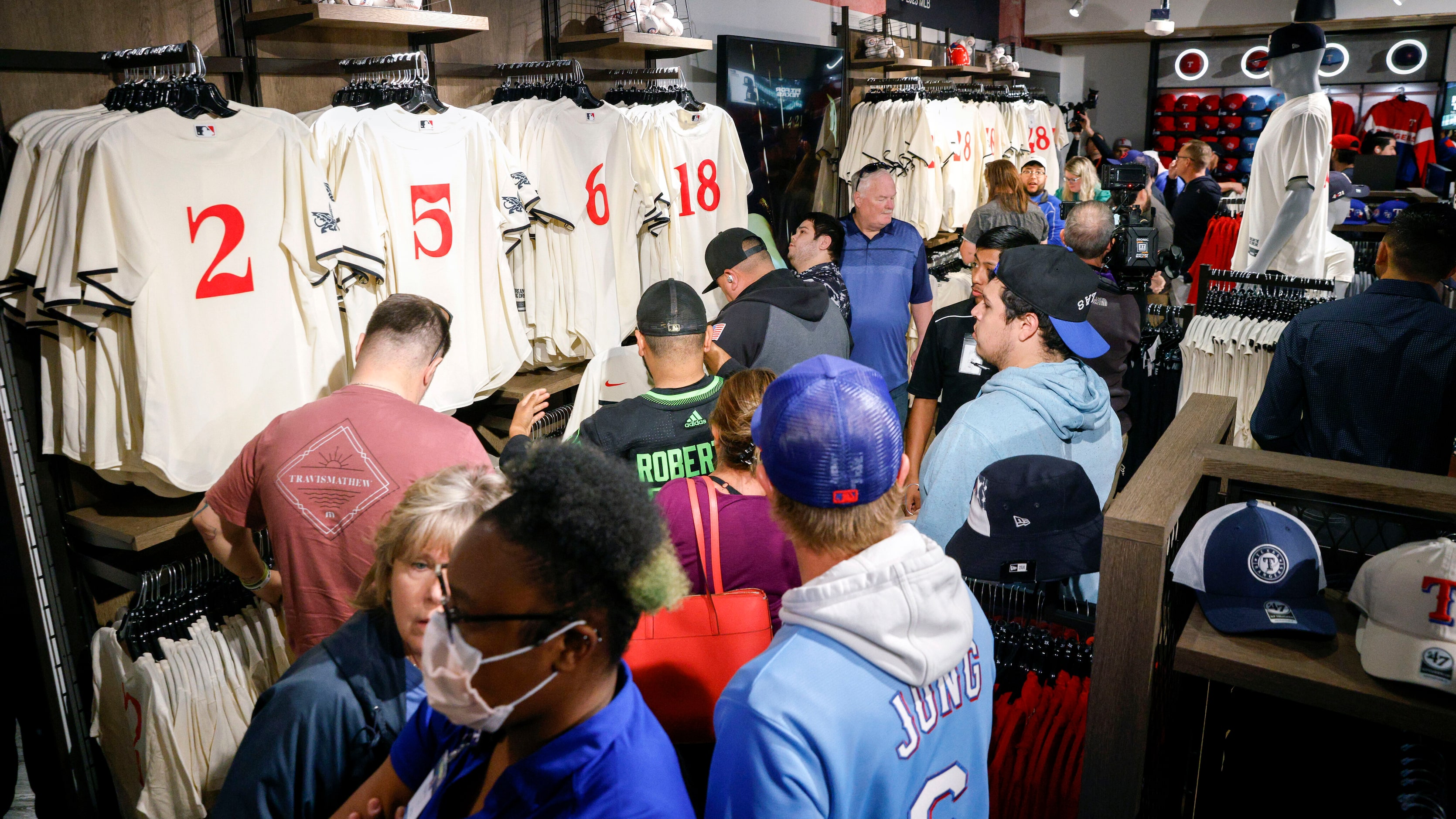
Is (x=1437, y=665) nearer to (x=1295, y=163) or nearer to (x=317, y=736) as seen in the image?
(x=317, y=736)

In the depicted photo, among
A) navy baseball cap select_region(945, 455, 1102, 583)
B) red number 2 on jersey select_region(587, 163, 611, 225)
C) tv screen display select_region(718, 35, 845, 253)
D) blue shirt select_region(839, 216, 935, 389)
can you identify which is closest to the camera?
navy baseball cap select_region(945, 455, 1102, 583)

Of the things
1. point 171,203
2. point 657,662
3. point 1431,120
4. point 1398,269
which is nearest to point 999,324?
point 657,662

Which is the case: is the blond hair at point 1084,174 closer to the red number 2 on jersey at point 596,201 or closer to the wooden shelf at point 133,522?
the red number 2 on jersey at point 596,201

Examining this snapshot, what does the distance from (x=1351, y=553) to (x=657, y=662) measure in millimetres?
1464

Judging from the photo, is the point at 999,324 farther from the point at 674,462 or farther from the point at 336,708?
the point at 336,708

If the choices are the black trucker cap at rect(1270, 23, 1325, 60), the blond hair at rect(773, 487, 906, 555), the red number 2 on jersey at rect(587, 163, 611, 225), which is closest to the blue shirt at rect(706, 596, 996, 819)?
the blond hair at rect(773, 487, 906, 555)

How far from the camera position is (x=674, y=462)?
255 centimetres

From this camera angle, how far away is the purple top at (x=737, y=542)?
2.00 metres

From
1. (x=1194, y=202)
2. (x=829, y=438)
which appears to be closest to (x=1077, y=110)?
(x=1194, y=202)

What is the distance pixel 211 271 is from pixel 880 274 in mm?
2901

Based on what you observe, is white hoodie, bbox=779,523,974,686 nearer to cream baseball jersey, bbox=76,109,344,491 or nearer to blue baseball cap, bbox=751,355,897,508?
blue baseball cap, bbox=751,355,897,508

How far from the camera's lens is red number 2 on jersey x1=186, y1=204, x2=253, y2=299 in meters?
2.68

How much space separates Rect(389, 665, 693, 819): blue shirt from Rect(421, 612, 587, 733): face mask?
7 centimetres

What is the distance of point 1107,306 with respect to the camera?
3.68 metres
